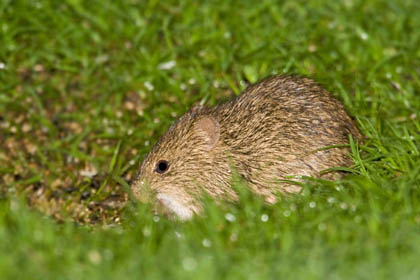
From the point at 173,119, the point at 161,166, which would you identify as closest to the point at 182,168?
the point at 161,166

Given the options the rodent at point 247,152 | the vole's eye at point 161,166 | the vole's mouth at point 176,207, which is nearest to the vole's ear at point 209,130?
the rodent at point 247,152

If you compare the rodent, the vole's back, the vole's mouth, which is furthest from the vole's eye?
the vole's back

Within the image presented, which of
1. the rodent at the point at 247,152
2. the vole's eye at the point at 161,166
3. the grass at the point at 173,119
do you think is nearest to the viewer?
the grass at the point at 173,119

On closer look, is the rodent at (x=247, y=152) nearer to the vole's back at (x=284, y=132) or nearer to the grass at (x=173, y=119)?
the vole's back at (x=284, y=132)

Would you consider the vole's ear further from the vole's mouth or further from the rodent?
the vole's mouth

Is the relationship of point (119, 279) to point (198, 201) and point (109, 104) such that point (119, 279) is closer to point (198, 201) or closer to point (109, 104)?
point (198, 201)

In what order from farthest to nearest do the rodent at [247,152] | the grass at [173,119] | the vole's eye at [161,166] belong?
1. the vole's eye at [161,166]
2. the rodent at [247,152]
3. the grass at [173,119]

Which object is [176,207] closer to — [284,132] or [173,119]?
[284,132]
